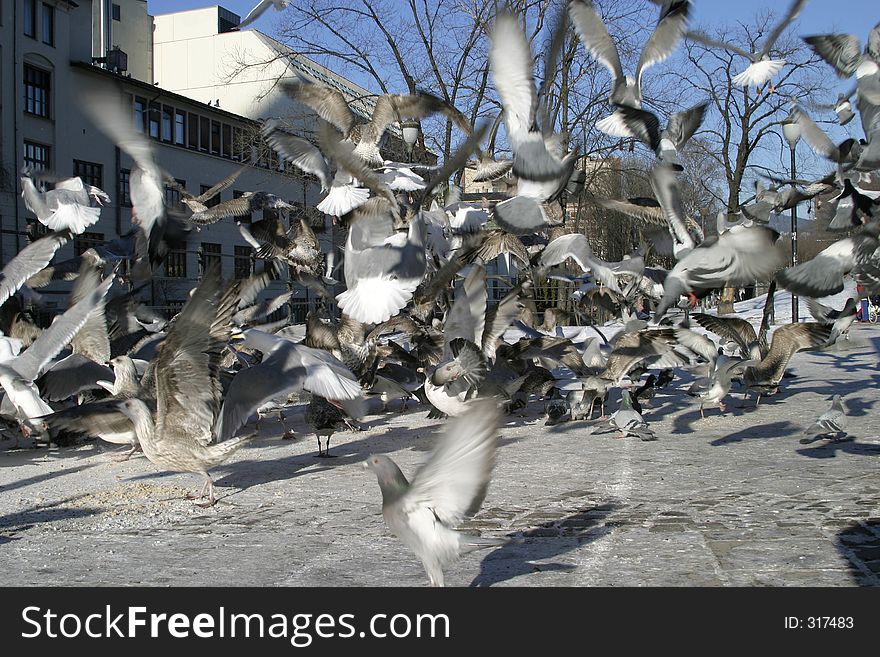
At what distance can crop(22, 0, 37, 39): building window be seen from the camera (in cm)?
2847

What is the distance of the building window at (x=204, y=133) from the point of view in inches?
1460

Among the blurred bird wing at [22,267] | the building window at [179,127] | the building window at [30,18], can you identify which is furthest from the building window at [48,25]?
the blurred bird wing at [22,267]

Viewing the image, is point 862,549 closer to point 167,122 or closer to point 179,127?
point 167,122

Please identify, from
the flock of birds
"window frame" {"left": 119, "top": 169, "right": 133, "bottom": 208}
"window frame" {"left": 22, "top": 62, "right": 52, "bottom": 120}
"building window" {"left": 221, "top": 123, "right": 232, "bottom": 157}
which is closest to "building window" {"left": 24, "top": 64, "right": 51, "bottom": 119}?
"window frame" {"left": 22, "top": 62, "right": 52, "bottom": 120}

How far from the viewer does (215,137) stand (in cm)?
3794

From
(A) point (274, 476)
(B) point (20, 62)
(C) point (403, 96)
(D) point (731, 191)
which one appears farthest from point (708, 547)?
(B) point (20, 62)

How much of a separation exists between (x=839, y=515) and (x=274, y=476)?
14.0 ft

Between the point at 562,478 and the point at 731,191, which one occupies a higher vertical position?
the point at 731,191

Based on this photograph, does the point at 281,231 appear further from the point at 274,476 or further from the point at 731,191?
the point at 731,191

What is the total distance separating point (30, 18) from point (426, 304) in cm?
2437

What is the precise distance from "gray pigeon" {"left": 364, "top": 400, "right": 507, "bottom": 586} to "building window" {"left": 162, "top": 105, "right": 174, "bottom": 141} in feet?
111

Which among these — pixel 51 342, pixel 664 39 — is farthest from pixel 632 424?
pixel 51 342

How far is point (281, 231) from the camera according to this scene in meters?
11.4
